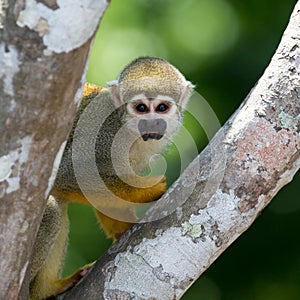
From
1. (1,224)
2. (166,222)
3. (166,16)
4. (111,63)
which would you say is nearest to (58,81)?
(1,224)

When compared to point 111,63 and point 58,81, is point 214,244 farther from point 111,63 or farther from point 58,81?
point 111,63

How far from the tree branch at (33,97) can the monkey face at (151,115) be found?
1.46 metres

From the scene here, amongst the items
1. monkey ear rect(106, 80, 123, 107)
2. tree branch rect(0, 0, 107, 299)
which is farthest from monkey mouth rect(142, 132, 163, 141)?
tree branch rect(0, 0, 107, 299)

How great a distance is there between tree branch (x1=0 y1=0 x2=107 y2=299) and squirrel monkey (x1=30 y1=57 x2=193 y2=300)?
4.03 feet

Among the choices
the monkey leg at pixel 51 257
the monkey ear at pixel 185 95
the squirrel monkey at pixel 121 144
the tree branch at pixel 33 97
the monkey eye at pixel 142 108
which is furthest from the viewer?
the monkey ear at pixel 185 95

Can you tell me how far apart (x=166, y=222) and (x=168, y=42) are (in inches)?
181

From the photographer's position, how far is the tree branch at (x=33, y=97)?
7.22ft

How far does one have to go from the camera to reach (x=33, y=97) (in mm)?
2295

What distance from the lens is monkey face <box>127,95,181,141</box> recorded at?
12.9ft

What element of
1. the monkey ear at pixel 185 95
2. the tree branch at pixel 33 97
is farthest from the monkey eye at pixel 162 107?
the tree branch at pixel 33 97

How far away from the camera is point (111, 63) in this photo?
6715 millimetres

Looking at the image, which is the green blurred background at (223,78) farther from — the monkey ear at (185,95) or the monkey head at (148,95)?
the monkey head at (148,95)

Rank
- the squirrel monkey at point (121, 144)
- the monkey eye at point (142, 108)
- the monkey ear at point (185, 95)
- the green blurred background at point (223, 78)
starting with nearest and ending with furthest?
the squirrel monkey at point (121, 144), the monkey eye at point (142, 108), the monkey ear at point (185, 95), the green blurred background at point (223, 78)

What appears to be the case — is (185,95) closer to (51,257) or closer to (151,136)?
(151,136)
